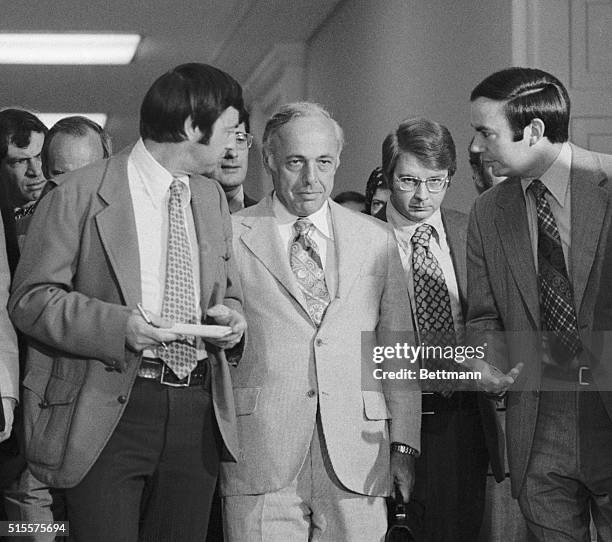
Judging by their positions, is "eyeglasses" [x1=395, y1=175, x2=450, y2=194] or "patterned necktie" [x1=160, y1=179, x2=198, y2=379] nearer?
"patterned necktie" [x1=160, y1=179, x2=198, y2=379]

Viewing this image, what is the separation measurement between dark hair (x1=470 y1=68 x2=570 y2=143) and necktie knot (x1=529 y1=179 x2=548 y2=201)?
118mm

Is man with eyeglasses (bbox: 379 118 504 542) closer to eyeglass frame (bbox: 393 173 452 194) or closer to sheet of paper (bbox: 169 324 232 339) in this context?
eyeglass frame (bbox: 393 173 452 194)

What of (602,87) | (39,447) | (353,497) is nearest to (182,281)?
(39,447)

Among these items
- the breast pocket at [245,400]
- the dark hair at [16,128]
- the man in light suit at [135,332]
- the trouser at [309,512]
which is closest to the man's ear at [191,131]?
the man in light suit at [135,332]

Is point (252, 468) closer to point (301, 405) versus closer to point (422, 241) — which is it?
point (301, 405)

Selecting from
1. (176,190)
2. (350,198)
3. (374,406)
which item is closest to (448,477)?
(374,406)

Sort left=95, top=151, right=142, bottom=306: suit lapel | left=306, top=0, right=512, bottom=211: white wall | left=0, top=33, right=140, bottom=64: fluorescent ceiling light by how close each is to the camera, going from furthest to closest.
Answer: left=0, top=33, right=140, bottom=64: fluorescent ceiling light < left=306, top=0, right=512, bottom=211: white wall < left=95, top=151, right=142, bottom=306: suit lapel

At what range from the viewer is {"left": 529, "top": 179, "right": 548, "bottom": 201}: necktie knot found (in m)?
3.11

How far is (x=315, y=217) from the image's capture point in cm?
318

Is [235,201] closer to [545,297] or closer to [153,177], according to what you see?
[153,177]

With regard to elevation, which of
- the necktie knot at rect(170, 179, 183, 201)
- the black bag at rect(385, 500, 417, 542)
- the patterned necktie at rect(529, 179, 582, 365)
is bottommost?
the black bag at rect(385, 500, 417, 542)

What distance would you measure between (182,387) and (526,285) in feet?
3.22

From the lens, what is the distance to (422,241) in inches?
137

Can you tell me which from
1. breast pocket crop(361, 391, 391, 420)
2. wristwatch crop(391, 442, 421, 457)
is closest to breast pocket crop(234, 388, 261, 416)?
breast pocket crop(361, 391, 391, 420)
